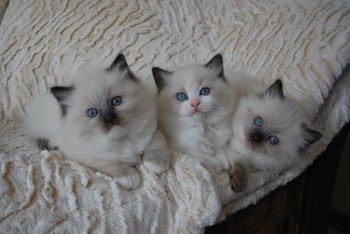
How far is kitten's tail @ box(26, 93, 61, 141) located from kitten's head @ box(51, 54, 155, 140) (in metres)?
0.12

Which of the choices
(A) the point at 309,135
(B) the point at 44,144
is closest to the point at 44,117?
(B) the point at 44,144

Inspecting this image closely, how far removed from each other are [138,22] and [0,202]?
3.61 ft

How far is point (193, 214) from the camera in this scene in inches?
37.8

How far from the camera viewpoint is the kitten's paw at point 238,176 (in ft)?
3.46

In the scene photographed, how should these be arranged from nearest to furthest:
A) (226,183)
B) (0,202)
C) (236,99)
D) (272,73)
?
(0,202), (226,183), (236,99), (272,73)

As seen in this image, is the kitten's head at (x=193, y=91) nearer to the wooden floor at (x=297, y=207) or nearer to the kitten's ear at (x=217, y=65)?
the kitten's ear at (x=217, y=65)

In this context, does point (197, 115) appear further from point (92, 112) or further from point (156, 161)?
point (92, 112)

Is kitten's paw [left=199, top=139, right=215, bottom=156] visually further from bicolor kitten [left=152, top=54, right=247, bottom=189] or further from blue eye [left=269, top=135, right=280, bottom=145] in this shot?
blue eye [left=269, top=135, right=280, bottom=145]

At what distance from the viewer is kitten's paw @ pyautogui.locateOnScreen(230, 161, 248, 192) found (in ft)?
3.46

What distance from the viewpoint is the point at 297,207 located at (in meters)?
1.25

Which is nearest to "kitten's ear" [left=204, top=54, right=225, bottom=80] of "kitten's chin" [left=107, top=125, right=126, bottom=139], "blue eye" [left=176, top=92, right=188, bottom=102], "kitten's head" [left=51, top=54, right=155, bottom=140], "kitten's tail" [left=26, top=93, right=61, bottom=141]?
"blue eye" [left=176, top=92, right=188, bottom=102]

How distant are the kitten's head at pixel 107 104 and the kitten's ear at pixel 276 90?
15.7 inches

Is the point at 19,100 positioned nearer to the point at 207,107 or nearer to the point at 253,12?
the point at 207,107

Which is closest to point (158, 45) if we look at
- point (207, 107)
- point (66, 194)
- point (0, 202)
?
point (207, 107)
